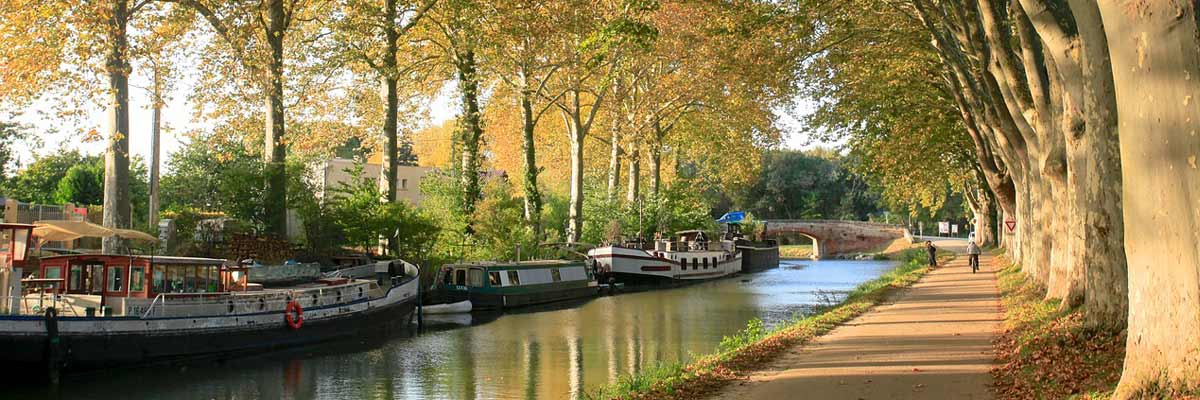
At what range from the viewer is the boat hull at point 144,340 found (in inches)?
736

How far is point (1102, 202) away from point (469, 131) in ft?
93.2

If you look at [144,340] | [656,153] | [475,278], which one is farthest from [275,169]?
[656,153]

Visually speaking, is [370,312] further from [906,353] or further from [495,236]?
[906,353]

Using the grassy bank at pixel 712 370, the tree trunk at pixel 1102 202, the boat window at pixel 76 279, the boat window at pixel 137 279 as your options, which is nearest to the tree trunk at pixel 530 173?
the boat window at pixel 137 279

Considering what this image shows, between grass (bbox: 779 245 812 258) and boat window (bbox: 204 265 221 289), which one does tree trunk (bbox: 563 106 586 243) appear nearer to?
boat window (bbox: 204 265 221 289)

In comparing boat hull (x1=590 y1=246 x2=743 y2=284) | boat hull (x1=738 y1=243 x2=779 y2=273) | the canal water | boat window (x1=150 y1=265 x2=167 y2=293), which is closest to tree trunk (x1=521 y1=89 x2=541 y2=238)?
boat hull (x1=590 y1=246 x2=743 y2=284)

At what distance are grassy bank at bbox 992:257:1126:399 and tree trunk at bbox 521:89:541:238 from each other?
2726cm

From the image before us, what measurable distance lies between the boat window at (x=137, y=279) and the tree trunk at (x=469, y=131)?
16.4 metres

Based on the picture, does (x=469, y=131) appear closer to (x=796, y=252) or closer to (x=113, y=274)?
(x=113, y=274)

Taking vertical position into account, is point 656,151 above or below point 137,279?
above

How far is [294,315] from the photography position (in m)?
24.2

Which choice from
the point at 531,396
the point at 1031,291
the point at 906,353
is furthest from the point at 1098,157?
the point at 1031,291

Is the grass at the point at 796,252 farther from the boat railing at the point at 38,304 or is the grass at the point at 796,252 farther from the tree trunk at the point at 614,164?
the boat railing at the point at 38,304

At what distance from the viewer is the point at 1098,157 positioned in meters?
13.6
